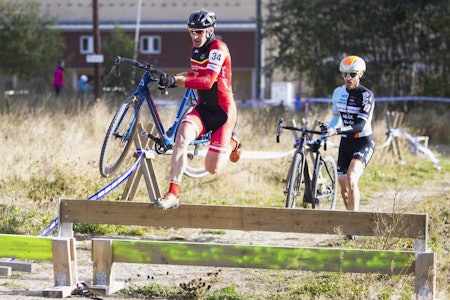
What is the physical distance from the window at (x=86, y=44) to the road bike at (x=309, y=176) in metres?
52.8

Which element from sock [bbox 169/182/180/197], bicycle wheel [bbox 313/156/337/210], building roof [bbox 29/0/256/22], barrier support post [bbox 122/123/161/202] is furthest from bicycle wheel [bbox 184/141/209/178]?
building roof [bbox 29/0/256/22]

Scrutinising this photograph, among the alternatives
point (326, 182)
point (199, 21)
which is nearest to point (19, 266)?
point (199, 21)

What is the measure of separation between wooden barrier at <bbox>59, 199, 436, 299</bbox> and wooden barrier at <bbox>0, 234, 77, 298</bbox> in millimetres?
201

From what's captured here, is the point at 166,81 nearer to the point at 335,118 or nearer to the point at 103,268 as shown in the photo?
the point at 103,268

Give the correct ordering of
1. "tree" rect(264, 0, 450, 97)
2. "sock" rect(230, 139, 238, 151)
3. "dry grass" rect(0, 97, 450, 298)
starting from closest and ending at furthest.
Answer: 1. "sock" rect(230, 139, 238, 151)
2. "dry grass" rect(0, 97, 450, 298)
3. "tree" rect(264, 0, 450, 97)

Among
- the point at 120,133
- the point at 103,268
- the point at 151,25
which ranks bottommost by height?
the point at 103,268

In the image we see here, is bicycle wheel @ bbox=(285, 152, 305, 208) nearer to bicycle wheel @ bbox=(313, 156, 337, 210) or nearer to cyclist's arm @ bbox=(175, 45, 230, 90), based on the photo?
bicycle wheel @ bbox=(313, 156, 337, 210)

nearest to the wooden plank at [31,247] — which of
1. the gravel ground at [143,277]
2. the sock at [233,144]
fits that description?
the gravel ground at [143,277]

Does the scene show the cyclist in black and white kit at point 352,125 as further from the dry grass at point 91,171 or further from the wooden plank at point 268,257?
the wooden plank at point 268,257

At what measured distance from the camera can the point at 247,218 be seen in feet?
28.3

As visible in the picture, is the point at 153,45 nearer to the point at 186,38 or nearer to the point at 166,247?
the point at 186,38

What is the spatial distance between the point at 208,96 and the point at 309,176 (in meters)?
2.90

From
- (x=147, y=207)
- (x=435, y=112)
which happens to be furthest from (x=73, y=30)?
(x=147, y=207)

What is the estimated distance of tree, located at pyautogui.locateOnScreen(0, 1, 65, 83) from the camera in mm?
53812
